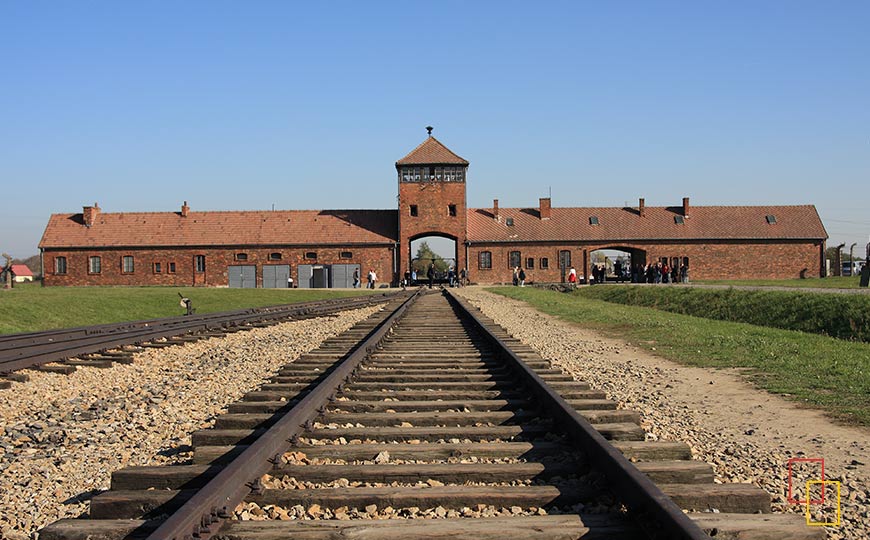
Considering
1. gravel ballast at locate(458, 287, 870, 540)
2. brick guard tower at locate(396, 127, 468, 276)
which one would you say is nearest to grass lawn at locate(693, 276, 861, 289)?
brick guard tower at locate(396, 127, 468, 276)

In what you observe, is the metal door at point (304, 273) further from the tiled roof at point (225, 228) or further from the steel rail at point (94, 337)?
the steel rail at point (94, 337)

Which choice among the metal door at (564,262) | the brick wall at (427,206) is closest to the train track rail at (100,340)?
the brick wall at (427,206)

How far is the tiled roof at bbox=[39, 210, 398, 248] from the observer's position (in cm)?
5847

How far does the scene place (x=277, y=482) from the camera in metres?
4.03

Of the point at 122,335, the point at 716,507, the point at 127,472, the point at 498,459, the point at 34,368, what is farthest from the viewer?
the point at 122,335

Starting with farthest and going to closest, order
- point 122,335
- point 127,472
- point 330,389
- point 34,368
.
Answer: point 122,335, point 34,368, point 330,389, point 127,472

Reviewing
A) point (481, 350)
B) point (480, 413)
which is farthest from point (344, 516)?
point (481, 350)

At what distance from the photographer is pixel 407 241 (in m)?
57.5

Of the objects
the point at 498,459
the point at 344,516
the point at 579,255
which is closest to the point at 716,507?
the point at 498,459

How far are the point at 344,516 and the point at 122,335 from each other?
33.5ft

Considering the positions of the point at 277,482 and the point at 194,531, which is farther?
the point at 277,482

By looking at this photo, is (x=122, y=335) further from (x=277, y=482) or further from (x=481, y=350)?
(x=277, y=482)

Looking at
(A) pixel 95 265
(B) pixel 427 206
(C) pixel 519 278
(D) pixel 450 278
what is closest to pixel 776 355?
(C) pixel 519 278

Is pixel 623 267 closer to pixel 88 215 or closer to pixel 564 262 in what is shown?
pixel 564 262
